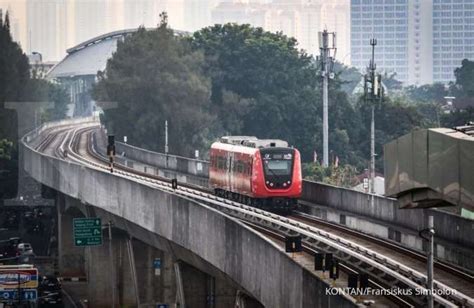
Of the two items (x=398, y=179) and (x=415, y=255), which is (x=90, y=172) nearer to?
(x=415, y=255)

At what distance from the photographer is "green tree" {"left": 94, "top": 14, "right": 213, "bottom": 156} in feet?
461

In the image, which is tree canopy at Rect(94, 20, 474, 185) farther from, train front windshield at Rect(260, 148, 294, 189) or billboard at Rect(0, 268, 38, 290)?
train front windshield at Rect(260, 148, 294, 189)

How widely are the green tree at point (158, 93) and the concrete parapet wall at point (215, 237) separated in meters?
58.0

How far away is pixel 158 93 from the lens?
140750 mm

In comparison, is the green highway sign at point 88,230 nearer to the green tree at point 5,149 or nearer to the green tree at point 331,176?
the green tree at point 331,176

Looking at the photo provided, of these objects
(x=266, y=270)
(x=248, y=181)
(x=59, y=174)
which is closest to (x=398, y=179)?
(x=266, y=270)

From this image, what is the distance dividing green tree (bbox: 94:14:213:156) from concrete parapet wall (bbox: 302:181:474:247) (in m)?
72.8

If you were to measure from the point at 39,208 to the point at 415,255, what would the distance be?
82161 mm

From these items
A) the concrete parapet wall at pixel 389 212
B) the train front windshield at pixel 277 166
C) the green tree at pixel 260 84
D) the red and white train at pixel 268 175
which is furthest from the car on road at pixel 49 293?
the green tree at pixel 260 84

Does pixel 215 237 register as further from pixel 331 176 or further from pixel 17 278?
pixel 331 176

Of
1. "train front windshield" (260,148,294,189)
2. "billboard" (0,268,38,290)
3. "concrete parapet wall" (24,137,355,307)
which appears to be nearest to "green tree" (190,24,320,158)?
"concrete parapet wall" (24,137,355,307)

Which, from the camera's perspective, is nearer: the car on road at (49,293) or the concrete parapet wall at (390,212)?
the concrete parapet wall at (390,212)

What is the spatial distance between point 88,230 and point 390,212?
25930mm

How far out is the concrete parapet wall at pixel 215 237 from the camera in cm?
3544
